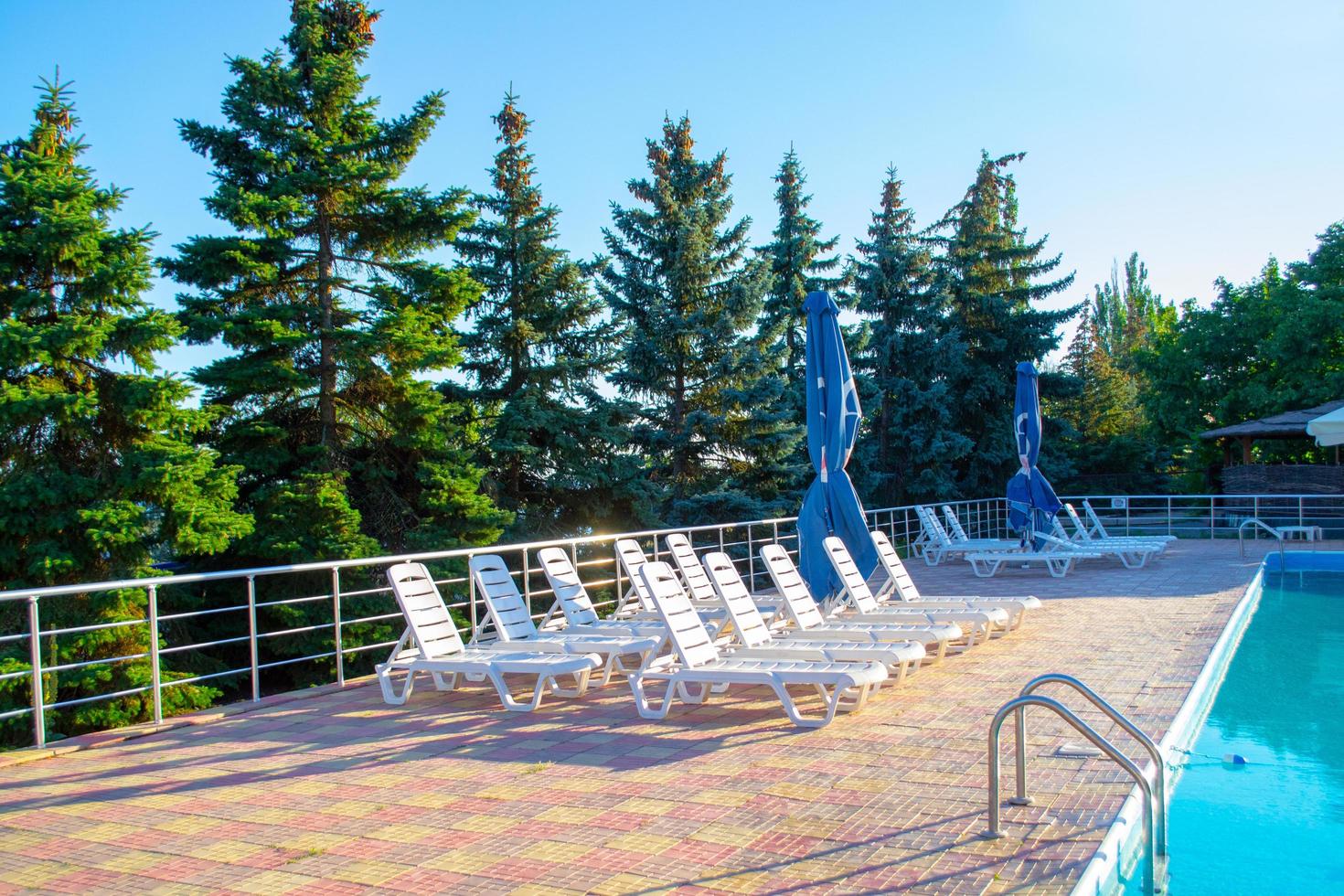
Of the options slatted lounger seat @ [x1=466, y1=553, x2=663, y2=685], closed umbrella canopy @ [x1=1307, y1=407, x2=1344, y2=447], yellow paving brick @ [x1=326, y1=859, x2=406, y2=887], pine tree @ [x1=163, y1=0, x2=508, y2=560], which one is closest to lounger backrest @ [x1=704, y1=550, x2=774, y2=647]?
slatted lounger seat @ [x1=466, y1=553, x2=663, y2=685]

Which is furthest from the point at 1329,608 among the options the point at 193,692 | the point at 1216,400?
the point at 1216,400

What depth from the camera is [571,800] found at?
4.65 m

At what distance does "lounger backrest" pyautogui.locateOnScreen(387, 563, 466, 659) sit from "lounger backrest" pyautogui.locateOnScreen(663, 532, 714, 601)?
1859 mm

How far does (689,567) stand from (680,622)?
6.65 ft

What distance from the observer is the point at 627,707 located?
21.9 ft

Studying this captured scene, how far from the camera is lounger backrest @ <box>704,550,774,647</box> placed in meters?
7.00

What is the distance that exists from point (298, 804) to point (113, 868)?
0.91m

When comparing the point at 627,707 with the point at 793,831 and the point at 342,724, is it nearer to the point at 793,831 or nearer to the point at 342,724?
the point at 342,724

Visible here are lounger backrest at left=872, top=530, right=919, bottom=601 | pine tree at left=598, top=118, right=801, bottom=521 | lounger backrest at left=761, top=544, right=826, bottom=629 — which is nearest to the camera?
lounger backrest at left=761, top=544, right=826, bottom=629

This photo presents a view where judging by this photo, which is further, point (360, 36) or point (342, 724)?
point (360, 36)

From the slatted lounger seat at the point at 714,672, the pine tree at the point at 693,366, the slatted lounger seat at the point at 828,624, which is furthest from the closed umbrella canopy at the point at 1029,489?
the pine tree at the point at 693,366

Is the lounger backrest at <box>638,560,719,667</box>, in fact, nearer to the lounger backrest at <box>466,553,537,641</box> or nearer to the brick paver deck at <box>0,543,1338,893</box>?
the brick paver deck at <box>0,543,1338,893</box>

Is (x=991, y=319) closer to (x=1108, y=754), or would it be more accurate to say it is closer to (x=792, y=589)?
(x=792, y=589)

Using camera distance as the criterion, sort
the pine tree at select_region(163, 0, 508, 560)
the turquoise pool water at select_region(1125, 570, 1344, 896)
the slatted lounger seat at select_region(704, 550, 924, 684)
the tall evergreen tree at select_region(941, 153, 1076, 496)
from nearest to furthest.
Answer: the turquoise pool water at select_region(1125, 570, 1344, 896)
the slatted lounger seat at select_region(704, 550, 924, 684)
the pine tree at select_region(163, 0, 508, 560)
the tall evergreen tree at select_region(941, 153, 1076, 496)
